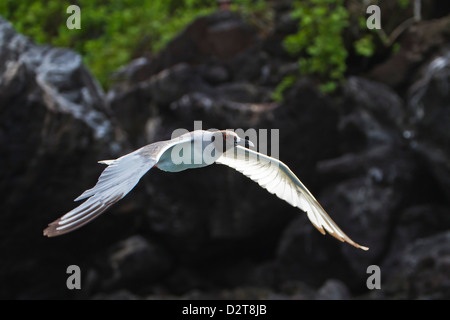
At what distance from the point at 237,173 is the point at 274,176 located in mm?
3164

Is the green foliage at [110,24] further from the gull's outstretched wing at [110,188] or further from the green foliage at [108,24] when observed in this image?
the gull's outstretched wing at [110,188]

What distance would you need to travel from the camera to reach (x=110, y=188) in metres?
3.32

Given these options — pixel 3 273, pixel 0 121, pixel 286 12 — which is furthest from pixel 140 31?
pixel 3 273

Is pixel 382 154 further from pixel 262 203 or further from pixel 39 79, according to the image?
pixel 39 79

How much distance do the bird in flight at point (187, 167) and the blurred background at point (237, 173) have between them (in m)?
2.58

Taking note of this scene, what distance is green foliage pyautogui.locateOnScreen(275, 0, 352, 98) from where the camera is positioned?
331 inches

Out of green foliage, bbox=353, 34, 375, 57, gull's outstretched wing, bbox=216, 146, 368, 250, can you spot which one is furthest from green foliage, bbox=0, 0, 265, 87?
gull's outstretched wing, bbox=216, 146, 368, 250

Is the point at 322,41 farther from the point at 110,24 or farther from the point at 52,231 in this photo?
the point at 52,231

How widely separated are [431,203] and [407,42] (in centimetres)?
265

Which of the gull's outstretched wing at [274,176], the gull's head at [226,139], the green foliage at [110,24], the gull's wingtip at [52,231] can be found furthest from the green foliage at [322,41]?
the gull's wingtip at [52,231]

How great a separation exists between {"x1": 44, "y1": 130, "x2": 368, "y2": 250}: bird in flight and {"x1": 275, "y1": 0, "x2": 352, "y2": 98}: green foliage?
369 cm

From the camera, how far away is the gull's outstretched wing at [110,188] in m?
2.97
